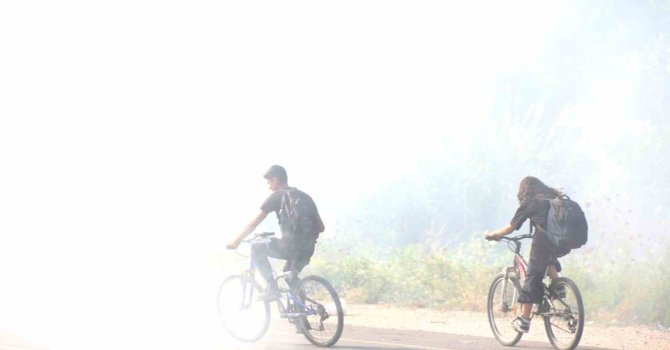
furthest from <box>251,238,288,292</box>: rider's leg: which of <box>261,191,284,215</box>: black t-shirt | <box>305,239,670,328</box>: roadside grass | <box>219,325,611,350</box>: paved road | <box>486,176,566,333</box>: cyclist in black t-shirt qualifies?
<box>305,239,670,328</box>: roadside grass

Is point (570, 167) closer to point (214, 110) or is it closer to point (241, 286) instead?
point (214, 110)

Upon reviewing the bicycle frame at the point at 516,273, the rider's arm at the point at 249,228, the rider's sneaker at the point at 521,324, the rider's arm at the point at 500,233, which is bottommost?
the rider's sneaker at the point at 521,324

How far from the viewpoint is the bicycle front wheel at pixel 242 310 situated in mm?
11977

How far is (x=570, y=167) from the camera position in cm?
3059

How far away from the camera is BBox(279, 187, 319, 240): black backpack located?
11.5 m

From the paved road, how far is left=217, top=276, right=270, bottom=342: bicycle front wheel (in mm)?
178

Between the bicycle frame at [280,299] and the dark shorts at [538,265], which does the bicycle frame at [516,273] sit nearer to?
the dark shorts at [538,265]

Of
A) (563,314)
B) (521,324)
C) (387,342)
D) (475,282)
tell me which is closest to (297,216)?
(387,342)

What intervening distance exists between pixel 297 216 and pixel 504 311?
7.56 feet

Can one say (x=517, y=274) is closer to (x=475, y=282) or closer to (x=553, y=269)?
(x=553, y=269)

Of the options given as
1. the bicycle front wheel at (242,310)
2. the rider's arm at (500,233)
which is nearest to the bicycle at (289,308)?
the bicycle front wheel at (242,310)

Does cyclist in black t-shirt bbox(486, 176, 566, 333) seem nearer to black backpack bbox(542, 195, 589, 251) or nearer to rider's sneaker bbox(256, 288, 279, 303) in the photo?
black backpack bbox(542, 195, 589, 251)

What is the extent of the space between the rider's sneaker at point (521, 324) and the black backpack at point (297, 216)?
2123 mm

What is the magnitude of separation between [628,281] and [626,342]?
134 inches
